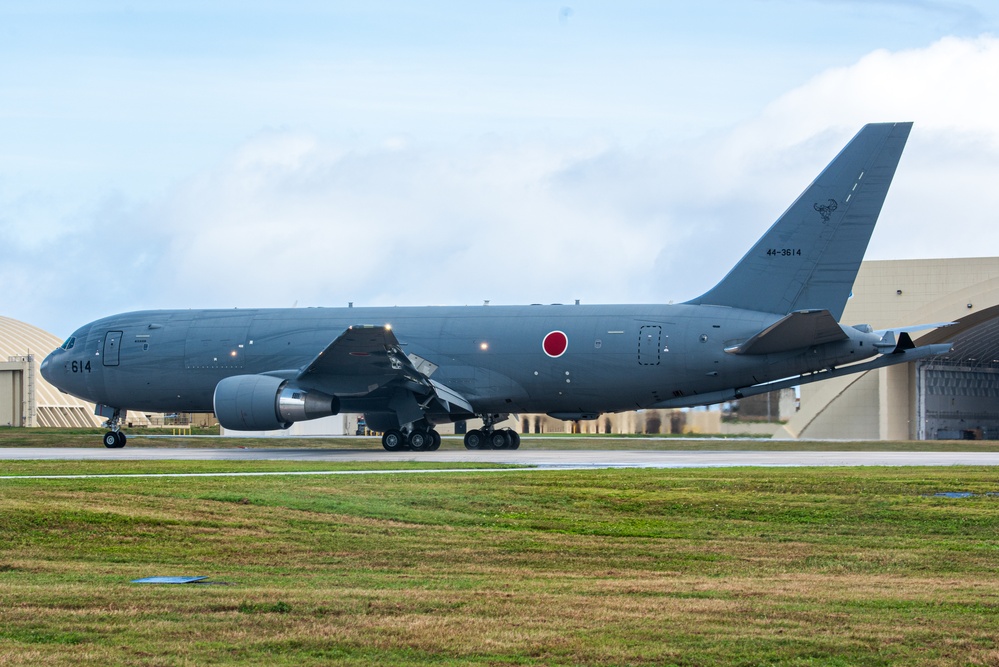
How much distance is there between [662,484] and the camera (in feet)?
66.3

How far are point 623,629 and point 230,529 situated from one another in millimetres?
7531

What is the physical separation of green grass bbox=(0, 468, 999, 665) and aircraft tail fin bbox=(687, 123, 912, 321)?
37.4 ft

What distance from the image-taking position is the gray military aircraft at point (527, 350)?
32.2 meters

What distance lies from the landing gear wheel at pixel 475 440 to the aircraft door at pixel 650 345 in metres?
6.61

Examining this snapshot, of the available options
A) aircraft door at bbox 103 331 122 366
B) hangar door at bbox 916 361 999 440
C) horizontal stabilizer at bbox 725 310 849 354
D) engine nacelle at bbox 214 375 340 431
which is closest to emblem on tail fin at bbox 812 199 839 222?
horizontal stabilizer at bbox 725 310 849 354

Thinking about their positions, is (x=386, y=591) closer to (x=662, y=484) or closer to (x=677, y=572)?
(x=677, y=572)

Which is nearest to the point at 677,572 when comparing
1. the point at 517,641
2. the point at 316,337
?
the point at 517,641

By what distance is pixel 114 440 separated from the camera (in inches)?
1549

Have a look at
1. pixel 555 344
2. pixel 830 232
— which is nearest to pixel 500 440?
pixel 555 344

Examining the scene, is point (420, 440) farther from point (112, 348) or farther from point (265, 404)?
point (112, 348)

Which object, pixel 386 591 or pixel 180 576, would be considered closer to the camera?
pixel 386 591

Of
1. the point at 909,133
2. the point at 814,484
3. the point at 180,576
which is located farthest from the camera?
the point at 909,133

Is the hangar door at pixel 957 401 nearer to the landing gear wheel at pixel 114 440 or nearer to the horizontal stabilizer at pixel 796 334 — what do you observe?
the horizontal stabilizer at pixel 796 334

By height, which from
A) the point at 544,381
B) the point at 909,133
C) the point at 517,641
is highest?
the point at 909,133
